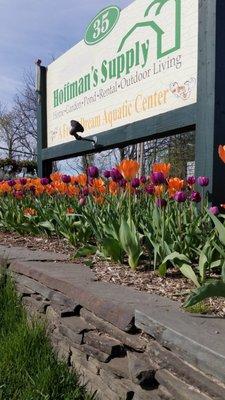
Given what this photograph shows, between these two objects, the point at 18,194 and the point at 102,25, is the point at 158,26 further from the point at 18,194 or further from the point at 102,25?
the point at 18,194

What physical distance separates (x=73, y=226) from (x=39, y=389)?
2.14 metres

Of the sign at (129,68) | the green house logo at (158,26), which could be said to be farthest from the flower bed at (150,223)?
the green house logo at (158,26)

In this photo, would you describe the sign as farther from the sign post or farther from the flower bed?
the flower bed

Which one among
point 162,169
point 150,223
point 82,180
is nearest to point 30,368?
point 150,223

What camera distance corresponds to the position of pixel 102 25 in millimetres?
5410

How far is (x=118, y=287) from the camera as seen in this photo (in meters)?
2.53

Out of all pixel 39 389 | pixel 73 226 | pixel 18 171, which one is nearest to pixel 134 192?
pixel 73 226

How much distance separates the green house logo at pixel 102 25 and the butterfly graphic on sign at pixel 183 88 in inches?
53.8

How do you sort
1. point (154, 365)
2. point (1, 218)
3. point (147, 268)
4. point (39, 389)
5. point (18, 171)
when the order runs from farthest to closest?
point (18, 171) → point (1, 218) → point (147, 268) → point (39, 389) → point (154, 365)

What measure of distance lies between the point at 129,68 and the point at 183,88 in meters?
1.04

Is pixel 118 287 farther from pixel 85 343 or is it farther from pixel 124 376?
pixel 124 376

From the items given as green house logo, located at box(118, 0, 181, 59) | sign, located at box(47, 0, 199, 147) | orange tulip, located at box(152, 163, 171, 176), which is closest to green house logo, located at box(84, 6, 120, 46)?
sign, located at box(47, 0, 199, 147)

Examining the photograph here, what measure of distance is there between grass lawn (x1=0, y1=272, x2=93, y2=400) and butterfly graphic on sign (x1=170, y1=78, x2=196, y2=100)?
6.64 feet

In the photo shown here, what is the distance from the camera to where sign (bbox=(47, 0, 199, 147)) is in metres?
4.01
